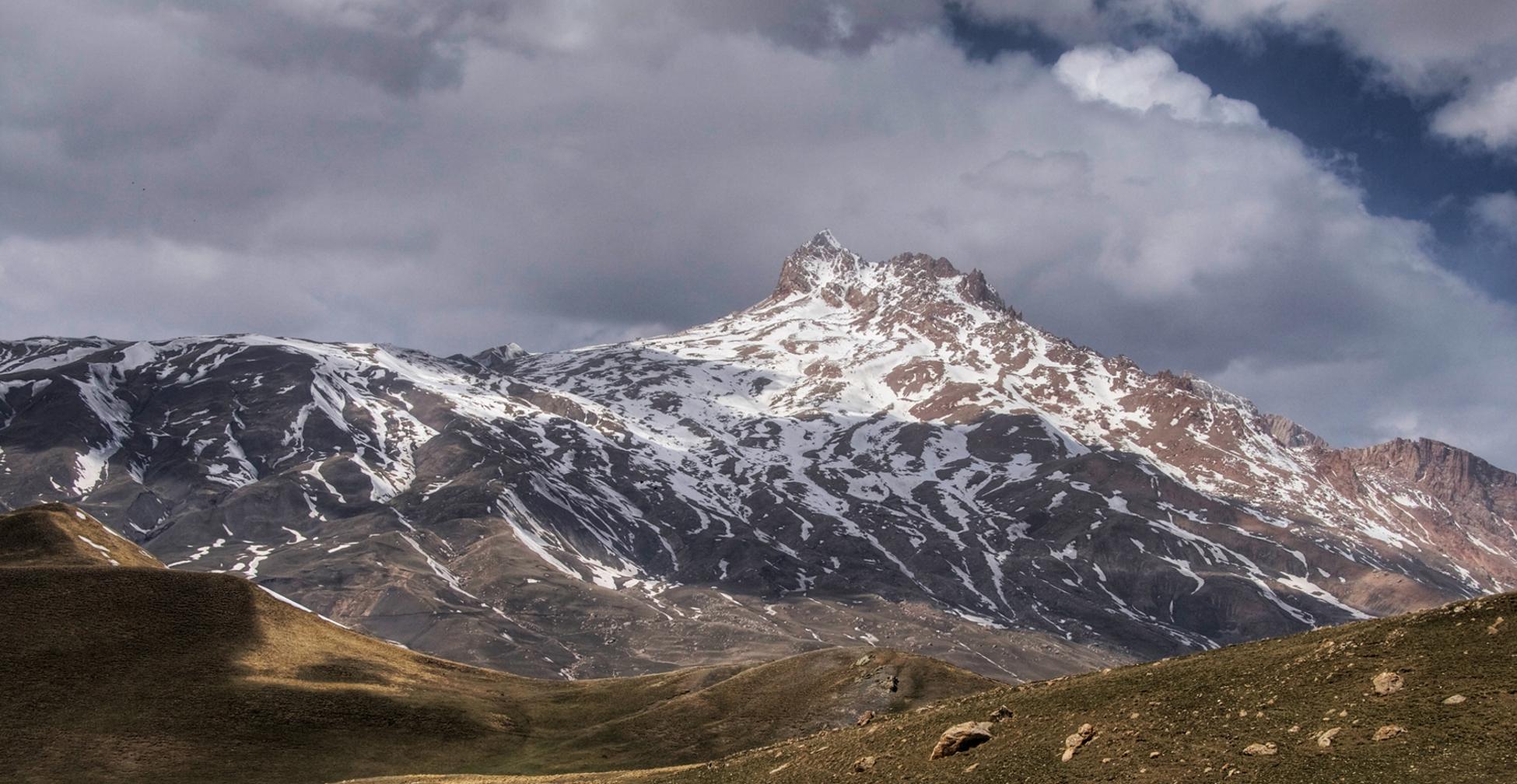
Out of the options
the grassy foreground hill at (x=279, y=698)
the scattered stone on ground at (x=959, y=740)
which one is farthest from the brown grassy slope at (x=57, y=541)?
the scattered stone on ground at (x=959, y=740)

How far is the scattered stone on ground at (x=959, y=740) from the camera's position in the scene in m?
56.7

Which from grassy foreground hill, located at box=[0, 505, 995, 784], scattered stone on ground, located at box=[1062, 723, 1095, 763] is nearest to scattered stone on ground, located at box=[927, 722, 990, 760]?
scattered stone on ground, located at box=[1062, 723, 1095, 763]

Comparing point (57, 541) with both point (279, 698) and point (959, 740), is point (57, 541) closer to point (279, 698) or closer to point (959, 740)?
point (279, 698)

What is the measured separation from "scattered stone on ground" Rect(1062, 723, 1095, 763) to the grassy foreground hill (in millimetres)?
60741

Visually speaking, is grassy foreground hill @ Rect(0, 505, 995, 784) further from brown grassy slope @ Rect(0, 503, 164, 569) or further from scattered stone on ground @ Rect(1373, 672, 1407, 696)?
scattered stone on ground @ Rect(1373, 672, 1407, 696)

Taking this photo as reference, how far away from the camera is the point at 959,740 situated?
56.9 metres

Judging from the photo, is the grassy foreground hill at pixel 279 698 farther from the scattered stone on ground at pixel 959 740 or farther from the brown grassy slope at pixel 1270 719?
the scattered stone on ground at pixel 959 740

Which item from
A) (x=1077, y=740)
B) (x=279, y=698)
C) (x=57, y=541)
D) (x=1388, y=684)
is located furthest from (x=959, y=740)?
(x=57, y=541)

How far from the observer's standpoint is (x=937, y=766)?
55.5 meters

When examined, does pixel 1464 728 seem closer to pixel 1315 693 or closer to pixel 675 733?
pixel 1315 693

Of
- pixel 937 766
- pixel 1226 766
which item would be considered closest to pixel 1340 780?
pixel 1226 766

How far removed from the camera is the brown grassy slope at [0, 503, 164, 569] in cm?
13912

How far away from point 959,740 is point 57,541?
132771 millimetres

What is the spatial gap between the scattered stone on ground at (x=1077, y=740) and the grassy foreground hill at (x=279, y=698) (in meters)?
60.7
